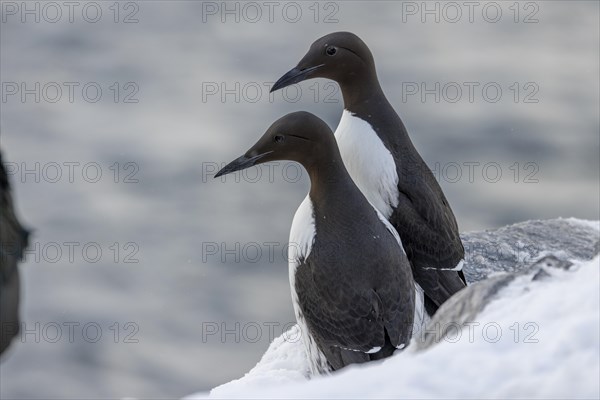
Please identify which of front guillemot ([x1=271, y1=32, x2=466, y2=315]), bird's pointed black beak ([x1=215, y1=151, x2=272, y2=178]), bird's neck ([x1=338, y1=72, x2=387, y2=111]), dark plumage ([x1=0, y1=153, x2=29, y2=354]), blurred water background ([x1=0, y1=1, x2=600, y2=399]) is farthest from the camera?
blurred water background ([x1=0, y1=1, x2=600, y2=399])

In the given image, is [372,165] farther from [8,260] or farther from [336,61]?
[8,260]

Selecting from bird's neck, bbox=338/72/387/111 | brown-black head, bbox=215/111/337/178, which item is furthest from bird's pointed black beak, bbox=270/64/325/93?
brown-black head, bbox=215/111/337/178

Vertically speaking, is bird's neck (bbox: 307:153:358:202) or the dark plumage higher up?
the dark plumage

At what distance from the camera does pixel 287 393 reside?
430cm

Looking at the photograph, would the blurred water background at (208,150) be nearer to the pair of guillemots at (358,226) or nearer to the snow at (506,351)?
the pair of guillemots at (358,226)

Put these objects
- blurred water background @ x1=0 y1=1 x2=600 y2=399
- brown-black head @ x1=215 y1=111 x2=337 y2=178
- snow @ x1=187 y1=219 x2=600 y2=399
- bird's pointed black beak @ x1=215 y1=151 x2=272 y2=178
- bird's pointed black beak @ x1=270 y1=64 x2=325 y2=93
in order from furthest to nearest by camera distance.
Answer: blurred water background @ x1=0 y1=1 x2=600 y2=399 → bird's pointed black beak @ x1=270 y1=64 x2=325 y2=93 → bird's pointed black beak @ x1=215 y1=151 x2=272 y2=178 → brown-black head @ x1=215 y1=111 x2=337 y2=178 → snow @ x1=187 y1=219 x2=600 y2=399

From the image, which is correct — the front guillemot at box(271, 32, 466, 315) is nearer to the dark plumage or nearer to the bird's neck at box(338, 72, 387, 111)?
the bird's neck at box(338, 72, 387, 111)

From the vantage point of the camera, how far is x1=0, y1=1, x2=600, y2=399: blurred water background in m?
15.8

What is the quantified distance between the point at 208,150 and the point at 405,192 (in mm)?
9462

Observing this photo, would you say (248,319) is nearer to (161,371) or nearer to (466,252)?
(161,371)

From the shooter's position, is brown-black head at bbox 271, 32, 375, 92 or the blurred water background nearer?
brown-black head at bbox 271, 32, 375, 92

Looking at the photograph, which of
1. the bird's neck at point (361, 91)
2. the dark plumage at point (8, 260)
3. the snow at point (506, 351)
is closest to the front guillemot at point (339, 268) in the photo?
the bird's neck at point (361, 91)

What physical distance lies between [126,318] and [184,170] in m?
2.39

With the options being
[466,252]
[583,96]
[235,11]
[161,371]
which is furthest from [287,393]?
[235,11]
